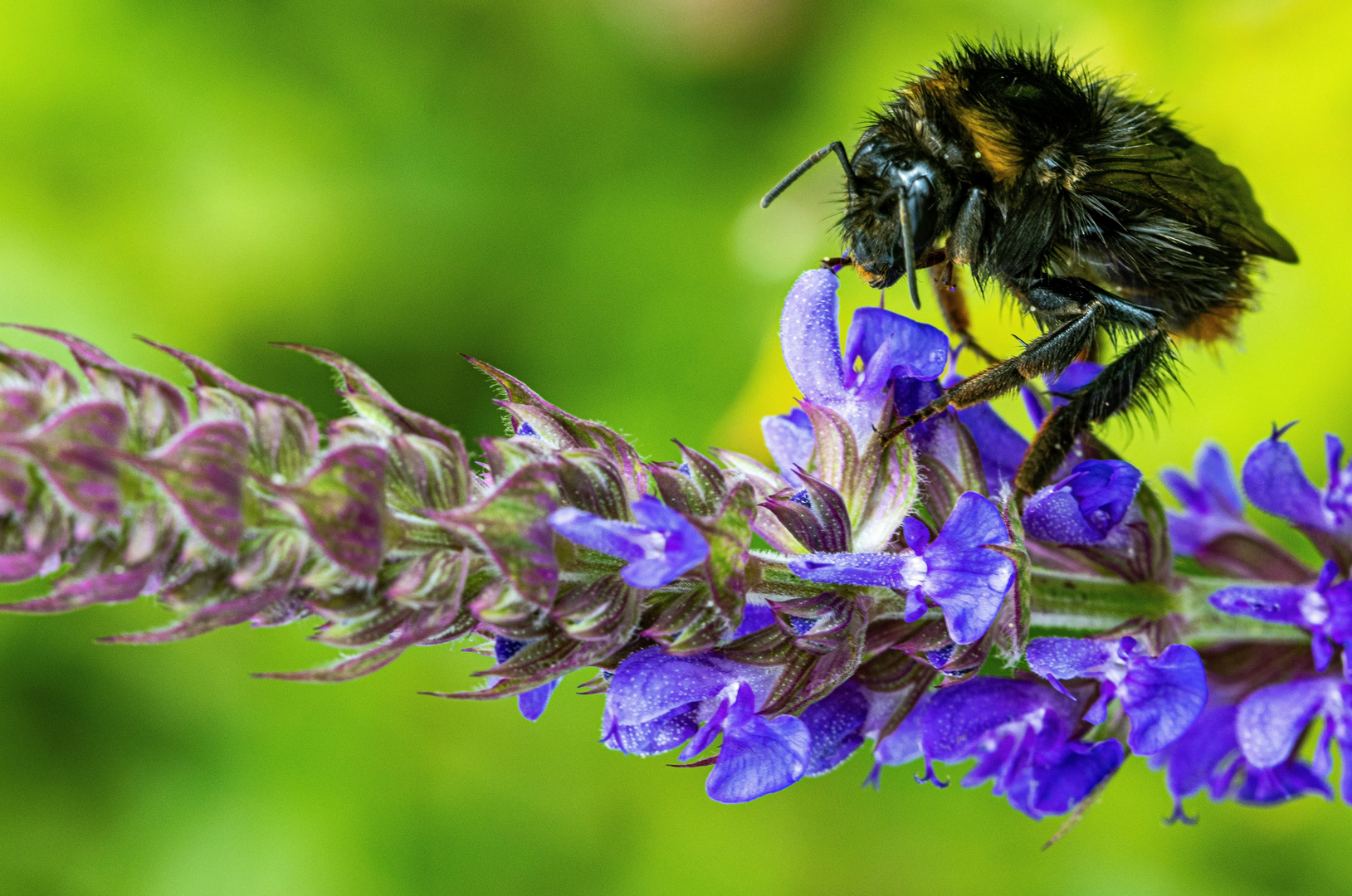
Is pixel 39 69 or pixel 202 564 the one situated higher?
pixel 39 69

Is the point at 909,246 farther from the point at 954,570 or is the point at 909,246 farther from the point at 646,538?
the point at 646,538

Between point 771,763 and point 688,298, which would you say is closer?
point 771,763

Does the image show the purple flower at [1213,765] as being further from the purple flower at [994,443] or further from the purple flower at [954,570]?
the purple flower at [954,570]

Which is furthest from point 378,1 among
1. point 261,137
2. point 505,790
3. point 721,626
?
point 721,626

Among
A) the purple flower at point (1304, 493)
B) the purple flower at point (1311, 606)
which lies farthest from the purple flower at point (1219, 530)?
the purple flower at point (1311, 606)

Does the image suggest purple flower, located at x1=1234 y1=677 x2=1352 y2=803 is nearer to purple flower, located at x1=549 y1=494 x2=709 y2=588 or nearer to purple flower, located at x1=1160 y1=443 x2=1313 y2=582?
purple flower, located at x1=1160 y1=443 x2=1313 y2=582

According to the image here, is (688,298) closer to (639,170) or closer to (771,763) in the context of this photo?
(639,170)

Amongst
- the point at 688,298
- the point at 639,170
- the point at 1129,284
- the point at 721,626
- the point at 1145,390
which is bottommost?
the point at 721,626

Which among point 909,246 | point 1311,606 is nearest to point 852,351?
point 909,246
